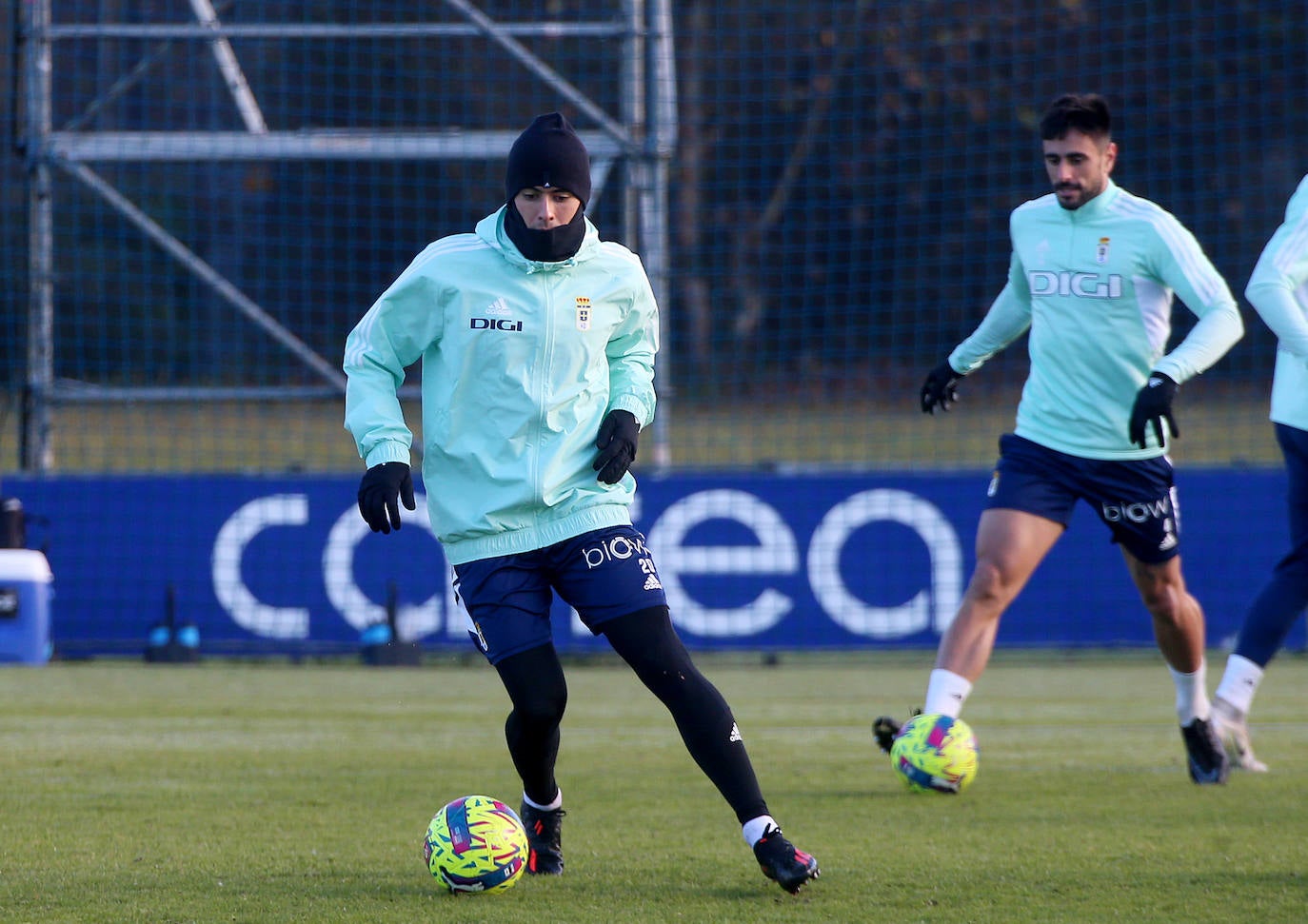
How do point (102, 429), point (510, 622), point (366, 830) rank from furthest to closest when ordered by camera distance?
point (102, 429)
point (366, 830)
point (510, 622)

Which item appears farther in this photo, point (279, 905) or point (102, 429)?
point (102, 429)

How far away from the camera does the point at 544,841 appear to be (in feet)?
15.3

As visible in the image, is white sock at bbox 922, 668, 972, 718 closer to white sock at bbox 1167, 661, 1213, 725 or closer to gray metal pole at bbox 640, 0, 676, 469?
white sock at bbox 1167, 661, 1213, 725

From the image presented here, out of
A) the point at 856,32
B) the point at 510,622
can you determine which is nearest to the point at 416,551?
the point at 510,622

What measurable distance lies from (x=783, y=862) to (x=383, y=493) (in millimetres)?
1272

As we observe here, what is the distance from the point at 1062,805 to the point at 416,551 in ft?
20.1

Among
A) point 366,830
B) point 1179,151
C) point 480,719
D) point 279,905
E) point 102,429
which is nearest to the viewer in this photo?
point 279,905

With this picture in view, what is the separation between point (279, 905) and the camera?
163 inches

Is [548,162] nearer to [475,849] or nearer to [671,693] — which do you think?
[671,693]

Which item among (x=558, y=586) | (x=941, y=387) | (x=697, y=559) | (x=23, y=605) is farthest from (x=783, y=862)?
(x=23, y=605)

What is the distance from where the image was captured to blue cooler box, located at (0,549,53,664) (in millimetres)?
10516

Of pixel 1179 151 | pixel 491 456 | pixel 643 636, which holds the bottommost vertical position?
pixel 643 636

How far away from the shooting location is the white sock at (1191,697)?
628cm

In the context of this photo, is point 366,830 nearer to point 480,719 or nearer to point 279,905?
point 279,905
